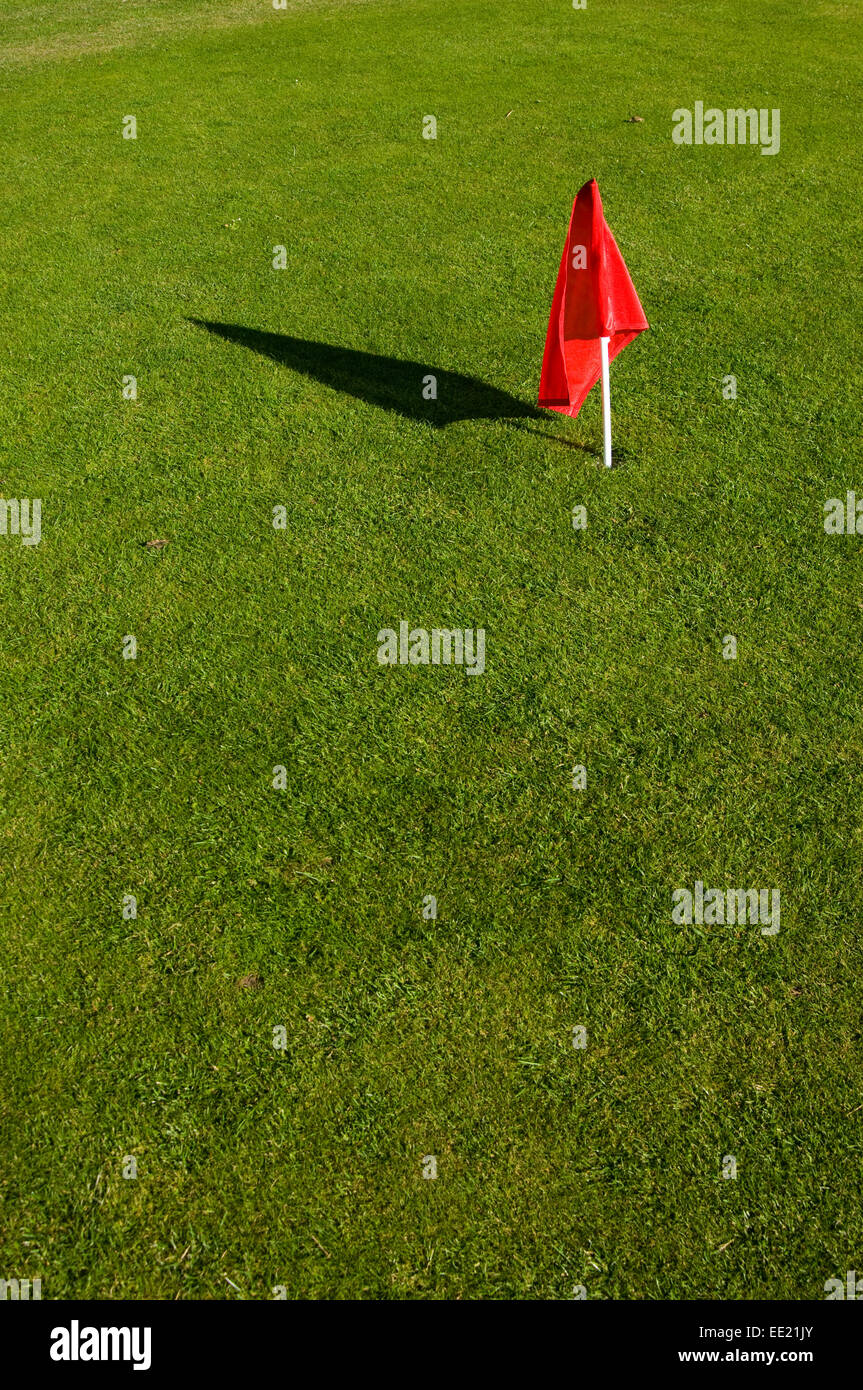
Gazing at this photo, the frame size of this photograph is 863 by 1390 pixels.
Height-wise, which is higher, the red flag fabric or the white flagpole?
the red flag fabric

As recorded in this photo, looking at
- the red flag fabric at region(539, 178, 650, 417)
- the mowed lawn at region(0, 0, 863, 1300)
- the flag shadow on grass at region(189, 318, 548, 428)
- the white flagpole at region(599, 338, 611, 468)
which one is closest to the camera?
the mowed lawn at region(0, 0, 863, 1300)

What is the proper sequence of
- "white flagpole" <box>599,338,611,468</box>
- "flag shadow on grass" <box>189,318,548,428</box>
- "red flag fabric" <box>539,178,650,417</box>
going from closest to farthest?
"red flag fabric" <box>539,178,650,417</box>, "white flagpole" <box>599,338,611,468</box>, "flag shadow on grass" <box>189,318,548,428</box>

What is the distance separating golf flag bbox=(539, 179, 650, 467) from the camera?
19.2 ft

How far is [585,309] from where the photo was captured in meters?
6.05

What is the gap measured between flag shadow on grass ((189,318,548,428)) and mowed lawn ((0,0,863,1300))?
4 cm

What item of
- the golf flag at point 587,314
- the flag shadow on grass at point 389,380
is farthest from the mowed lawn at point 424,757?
the golf flag at point 587,314

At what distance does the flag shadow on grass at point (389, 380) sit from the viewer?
700 centimetres

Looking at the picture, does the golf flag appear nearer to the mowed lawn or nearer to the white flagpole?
the white flagpole

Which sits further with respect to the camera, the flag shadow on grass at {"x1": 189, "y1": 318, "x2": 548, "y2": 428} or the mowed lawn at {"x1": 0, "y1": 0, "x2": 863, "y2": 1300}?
the flag shadow on grass at {"x1": 189, "y1": 318, "x2": 548, "y2": 428}

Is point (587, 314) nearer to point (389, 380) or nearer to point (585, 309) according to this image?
point (585, 309)

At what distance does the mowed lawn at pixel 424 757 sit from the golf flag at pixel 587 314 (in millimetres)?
425

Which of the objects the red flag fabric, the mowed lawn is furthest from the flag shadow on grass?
the red flag fabric
